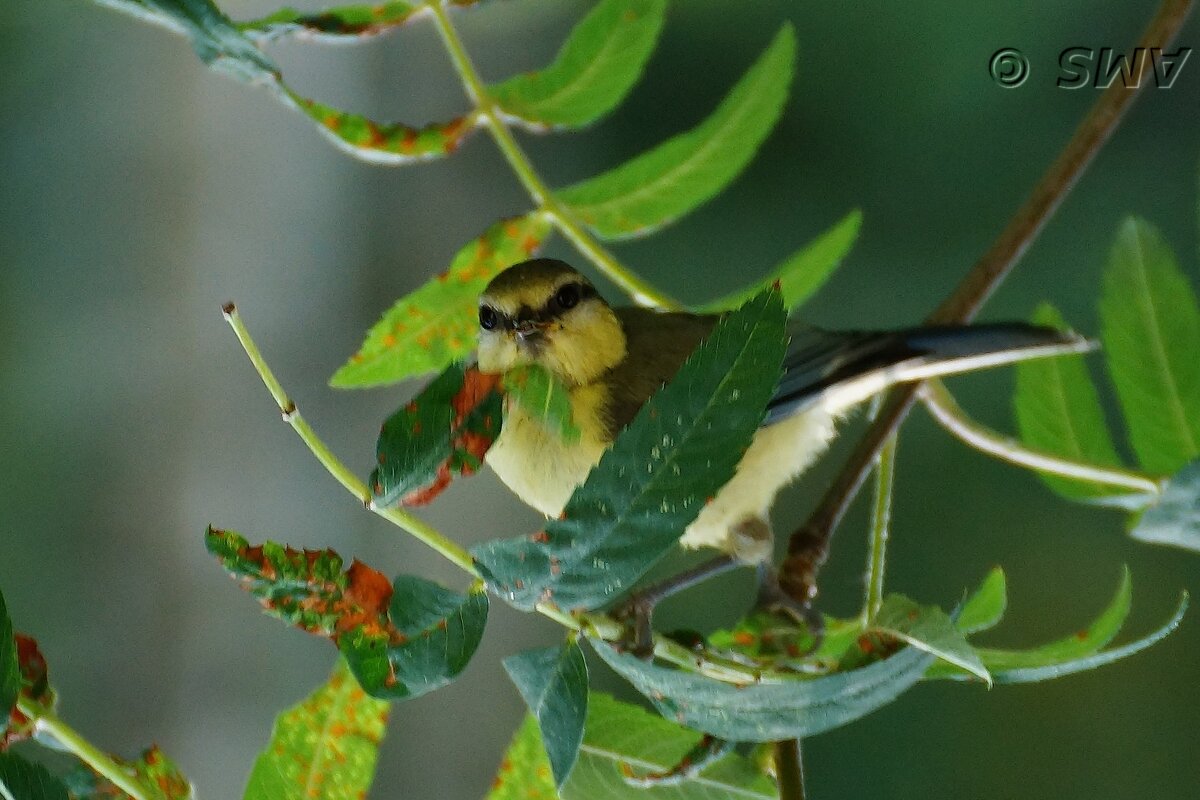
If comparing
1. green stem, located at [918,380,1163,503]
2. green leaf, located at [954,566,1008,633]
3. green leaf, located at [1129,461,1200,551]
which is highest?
green stem, located at [918,380,1163,503]

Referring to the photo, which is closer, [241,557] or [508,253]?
[241,557]

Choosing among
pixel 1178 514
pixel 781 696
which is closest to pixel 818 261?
pixel 1178 514

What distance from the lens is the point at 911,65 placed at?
5.61ft

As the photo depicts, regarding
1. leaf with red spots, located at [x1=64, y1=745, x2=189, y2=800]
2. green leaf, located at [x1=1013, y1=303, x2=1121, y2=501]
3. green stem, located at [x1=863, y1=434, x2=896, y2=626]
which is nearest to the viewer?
leaf with red spots, located at [x1=64, y1=745, x2=189, y2=800]

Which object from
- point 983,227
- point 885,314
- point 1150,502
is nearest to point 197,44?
point 1150,502

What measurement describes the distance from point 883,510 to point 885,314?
1020 millimetres

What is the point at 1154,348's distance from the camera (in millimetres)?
643

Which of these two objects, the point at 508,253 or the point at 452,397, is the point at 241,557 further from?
the point at 508,253

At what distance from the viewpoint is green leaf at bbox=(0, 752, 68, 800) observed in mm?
383

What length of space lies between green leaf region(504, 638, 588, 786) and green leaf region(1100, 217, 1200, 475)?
1.30 feet

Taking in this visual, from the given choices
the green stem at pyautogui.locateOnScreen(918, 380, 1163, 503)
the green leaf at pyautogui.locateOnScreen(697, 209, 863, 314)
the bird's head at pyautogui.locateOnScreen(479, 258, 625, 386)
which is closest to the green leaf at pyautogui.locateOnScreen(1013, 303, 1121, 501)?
the green stem at pyautogui.locateOnScreen(918, 380, 1163, 503)

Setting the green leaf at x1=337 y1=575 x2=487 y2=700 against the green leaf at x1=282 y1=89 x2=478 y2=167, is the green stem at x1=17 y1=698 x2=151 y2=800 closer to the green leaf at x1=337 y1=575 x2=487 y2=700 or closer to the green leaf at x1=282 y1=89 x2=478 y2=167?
the green leaf at x1=337 y1=575 x2=487 y2=700

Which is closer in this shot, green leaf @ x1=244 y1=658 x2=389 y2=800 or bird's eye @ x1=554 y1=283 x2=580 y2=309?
green leaf @ x1=244 y1=658 x2=389 y2=800

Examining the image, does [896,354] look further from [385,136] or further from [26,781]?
[26,781]
